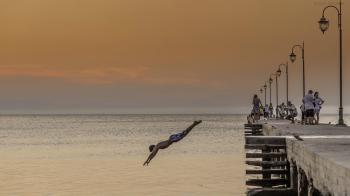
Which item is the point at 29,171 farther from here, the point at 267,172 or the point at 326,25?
the point at 267,172

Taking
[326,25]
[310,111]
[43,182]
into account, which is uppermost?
[326,25]

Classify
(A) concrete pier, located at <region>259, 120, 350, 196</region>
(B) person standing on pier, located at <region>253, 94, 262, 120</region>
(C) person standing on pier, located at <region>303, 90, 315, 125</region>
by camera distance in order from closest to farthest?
1. (A) concrete pier, located at <region>259, 120, 350, 196</region>
2. (C) person standing on pier, located at <region>303, 90, 315, 125</region>
3. (B) person standing on pier, located at <region>253, 94, 262, 120</region>

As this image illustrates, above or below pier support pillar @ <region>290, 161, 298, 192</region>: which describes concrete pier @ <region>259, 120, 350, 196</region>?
above

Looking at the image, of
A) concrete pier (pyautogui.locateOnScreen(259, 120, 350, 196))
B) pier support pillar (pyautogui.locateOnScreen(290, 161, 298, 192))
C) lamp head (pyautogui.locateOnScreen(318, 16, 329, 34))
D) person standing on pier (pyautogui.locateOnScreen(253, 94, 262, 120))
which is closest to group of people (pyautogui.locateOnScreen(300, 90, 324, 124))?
lamp head (pyautogui.locateOnScreen(318, 16, 329, 34))

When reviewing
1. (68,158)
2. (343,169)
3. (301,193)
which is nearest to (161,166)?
(68,158)

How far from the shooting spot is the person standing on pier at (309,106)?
46500 mm

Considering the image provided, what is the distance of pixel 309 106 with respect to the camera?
4750 centimetres

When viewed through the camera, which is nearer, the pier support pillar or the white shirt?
the pier support pillar

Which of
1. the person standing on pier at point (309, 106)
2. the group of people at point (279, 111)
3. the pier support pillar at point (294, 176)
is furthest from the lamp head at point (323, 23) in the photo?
the pier support pillar at point (294, 176)

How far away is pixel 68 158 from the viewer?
68188 mm

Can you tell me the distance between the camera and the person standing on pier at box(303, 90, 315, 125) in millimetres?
46500

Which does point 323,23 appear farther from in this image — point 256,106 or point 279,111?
point 279,111

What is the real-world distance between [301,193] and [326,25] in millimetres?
23514

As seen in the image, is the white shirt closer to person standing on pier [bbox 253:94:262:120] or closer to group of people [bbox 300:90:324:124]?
group of people [bbox 300:90:324:124]
